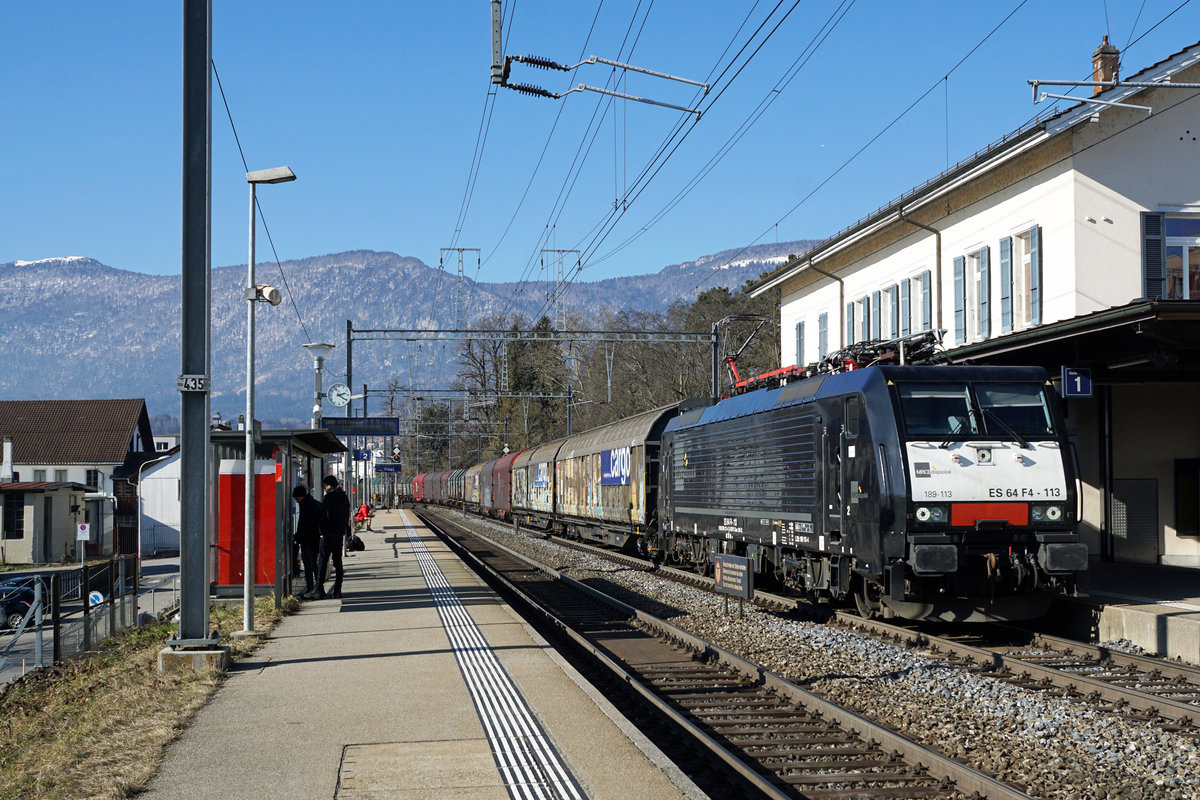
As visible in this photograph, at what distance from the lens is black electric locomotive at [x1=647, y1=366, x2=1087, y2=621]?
1194cm

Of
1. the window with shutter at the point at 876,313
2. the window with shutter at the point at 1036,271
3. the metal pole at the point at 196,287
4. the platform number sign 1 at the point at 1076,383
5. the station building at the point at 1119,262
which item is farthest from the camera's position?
the window with shutter at the point at 876,313

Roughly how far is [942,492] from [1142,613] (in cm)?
257

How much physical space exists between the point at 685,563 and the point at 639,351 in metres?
40.1

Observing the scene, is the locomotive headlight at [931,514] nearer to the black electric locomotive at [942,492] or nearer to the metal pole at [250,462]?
the black electric locomotive at [942,492]

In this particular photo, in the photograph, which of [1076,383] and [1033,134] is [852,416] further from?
[1033,134]

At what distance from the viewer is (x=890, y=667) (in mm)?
10758

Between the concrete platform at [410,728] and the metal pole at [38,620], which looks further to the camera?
the metal pole at [38,620]

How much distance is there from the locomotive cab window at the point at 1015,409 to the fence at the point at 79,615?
1076cm

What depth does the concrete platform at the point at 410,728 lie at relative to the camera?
6375 millimetres

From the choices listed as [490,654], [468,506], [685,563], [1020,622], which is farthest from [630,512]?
[468,506]

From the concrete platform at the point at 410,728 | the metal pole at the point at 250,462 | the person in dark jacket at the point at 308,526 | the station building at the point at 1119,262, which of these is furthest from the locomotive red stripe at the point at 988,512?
the person in dark jacket at the point at 308,526

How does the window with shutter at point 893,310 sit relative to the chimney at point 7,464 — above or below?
above

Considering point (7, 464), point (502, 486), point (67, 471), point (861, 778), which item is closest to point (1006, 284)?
point (861, 778)

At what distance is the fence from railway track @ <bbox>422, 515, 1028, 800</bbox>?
6.09 metres
